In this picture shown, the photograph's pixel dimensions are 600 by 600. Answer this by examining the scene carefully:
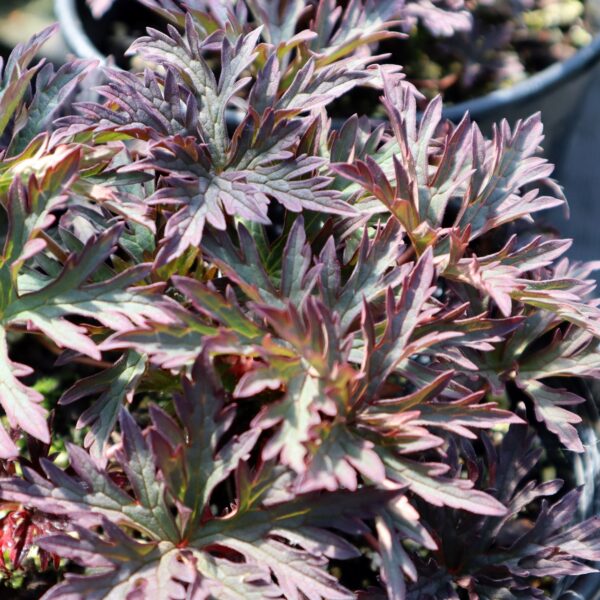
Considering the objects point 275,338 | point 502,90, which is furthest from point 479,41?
point 275,338

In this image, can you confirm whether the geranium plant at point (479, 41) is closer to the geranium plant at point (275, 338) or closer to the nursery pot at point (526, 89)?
the nursery pot at point (526, 89)

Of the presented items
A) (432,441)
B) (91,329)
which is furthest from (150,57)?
(432,441)

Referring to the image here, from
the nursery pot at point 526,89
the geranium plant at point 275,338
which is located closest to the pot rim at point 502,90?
the nursery pot at point 526,89

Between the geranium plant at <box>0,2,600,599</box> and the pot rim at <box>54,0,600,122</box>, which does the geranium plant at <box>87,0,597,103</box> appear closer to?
the pot rim at <box>54,0,600,122</box>

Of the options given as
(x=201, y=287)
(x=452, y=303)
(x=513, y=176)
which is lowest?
(x=452, y=303)

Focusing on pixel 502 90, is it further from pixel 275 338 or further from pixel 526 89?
pixel 275 338

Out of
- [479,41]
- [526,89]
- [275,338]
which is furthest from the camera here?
[479,41]

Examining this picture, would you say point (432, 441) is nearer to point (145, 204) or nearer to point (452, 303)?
point (452, 303)

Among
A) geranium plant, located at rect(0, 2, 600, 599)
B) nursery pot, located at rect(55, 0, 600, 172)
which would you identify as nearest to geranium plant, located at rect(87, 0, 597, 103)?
nursery pot, located at rect(55, 0, 600, 172)
